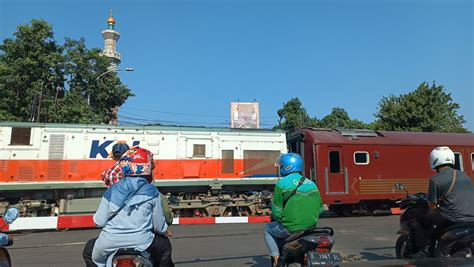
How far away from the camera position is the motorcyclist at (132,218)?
3.21 metres

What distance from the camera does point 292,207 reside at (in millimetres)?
4164

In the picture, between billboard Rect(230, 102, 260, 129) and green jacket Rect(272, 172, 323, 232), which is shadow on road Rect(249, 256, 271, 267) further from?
billboard Rect(230, 102, 260, 129)

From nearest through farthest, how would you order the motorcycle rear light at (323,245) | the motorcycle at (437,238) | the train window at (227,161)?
the motorcycle rear light at (323,245) < the motorcycle at (437,238) < the train window at (227,161)

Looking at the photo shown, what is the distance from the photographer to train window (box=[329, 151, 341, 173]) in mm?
14797

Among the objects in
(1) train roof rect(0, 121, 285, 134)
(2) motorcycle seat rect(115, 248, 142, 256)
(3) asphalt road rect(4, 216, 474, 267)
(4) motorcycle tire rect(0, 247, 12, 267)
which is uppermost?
(1) train roof rect(0, 121, 285, 134)

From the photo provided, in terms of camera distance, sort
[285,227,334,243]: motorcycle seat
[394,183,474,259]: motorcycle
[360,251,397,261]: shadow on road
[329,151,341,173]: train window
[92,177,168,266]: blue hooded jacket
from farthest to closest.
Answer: [329,151,341,173]: train window → [360,251,397,261]: shadow on road → [394,183,474,259]: motorcycle → [285,227,334,243]: motorcycle seat → [92,177,168,266]: blue hooded jacket

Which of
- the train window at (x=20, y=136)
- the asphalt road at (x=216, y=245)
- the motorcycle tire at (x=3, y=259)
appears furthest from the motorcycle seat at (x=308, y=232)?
the train window at (x=20, y=136)

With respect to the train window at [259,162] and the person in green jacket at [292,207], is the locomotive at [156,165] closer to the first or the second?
the train window at [259,162]

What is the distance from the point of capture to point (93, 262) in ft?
11.1

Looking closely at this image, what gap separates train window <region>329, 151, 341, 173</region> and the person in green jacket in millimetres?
10875

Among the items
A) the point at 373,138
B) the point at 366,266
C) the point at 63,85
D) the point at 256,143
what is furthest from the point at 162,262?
the point at 63,85

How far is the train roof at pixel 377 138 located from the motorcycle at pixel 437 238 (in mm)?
9241

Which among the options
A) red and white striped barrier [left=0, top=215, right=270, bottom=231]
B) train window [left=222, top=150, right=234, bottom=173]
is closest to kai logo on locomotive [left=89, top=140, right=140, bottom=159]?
red and white striped barrier [left=0, top=215, right=270, bottom=231]

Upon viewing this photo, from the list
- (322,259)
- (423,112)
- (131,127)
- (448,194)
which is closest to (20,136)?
(131,127)
